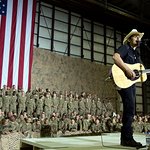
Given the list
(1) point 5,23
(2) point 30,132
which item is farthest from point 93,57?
(2) point 30,132

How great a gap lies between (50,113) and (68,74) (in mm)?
2618

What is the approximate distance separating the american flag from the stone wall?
50.8 inches

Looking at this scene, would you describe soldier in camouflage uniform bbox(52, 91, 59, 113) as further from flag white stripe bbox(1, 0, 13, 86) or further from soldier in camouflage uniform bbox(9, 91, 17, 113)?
flag white stripe bbox(1, 0, 13, 86)

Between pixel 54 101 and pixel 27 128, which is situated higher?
pixel 54 101

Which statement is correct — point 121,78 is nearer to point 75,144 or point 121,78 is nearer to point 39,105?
point 75,144

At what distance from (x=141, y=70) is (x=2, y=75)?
6933 mm

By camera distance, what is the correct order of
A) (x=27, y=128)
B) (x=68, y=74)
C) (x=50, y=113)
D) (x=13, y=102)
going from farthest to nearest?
(x=68, y=74) < (x=50, y=113) < (x=13, y=102) < (x=27, y=128)

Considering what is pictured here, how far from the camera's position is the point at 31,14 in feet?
32.7

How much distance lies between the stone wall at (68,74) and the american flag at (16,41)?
1290 mm

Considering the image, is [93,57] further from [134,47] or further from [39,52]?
[134,47]

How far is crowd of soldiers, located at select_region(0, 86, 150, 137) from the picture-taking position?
26.9 feet

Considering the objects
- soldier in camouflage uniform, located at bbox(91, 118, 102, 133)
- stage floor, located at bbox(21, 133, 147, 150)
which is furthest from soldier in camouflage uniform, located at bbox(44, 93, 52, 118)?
stage floor, located at bbox(21, 133, 147, 150)

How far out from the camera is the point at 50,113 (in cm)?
1009

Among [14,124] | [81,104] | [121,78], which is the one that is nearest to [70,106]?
[81,104]
